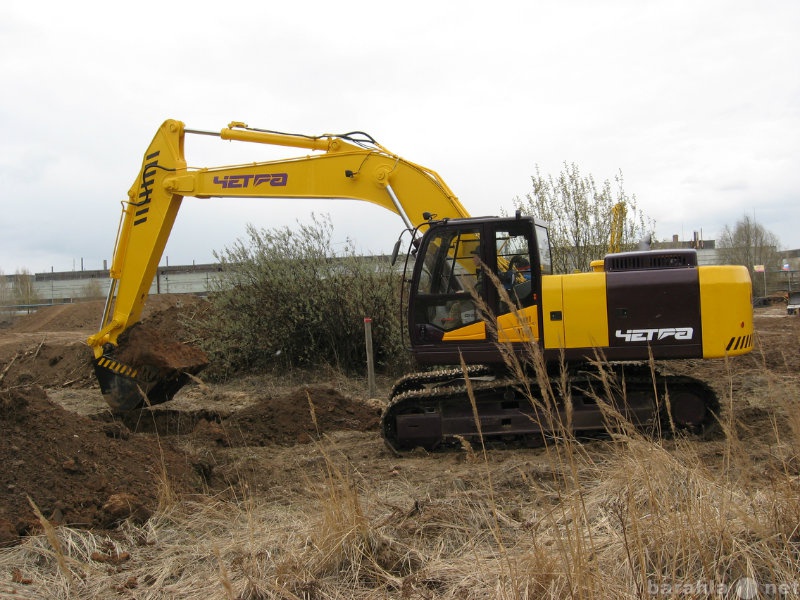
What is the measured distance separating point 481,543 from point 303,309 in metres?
8.84

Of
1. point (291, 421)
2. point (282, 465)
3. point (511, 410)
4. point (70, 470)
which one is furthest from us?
→ point (291, 421)

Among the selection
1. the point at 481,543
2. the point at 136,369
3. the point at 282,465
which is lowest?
the point at 282,465

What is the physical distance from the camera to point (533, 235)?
260 inches

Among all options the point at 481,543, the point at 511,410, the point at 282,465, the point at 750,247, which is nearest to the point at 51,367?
the point at 282,465

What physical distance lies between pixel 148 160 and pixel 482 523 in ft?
21.5

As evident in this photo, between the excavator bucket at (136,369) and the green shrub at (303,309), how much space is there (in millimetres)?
4119

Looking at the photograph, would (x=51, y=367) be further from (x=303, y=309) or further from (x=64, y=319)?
(x=64, y=319)

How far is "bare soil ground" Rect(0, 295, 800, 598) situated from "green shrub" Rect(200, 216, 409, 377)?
226 centimetres

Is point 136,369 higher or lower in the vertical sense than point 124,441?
higher

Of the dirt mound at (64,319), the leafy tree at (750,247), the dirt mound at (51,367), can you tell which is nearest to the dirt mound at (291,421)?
the dirt mound at (51,367)

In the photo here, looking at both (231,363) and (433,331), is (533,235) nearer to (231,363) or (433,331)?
(433,331)

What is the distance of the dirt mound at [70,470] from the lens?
4562mm

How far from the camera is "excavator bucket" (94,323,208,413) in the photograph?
7871 mm

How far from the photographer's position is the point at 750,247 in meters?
40.3
